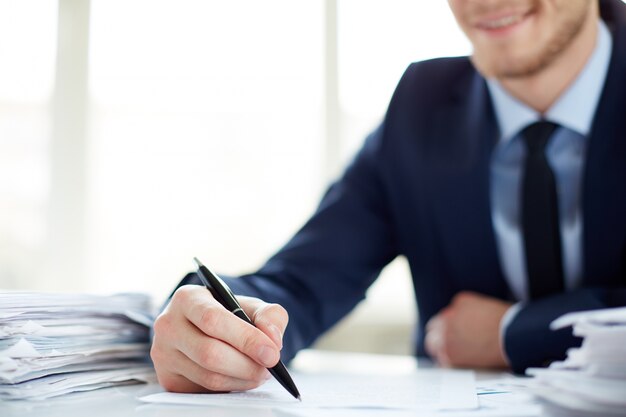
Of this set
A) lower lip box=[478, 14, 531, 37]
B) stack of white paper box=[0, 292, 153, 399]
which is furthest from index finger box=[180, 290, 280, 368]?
lower lip box=[478, 14, 531, 37]

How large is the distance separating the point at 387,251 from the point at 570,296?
495 mm

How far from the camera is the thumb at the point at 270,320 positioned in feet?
2.43

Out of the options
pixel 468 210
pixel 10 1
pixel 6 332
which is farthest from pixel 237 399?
pixel 10 1

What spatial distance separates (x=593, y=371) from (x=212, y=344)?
38 centimetres

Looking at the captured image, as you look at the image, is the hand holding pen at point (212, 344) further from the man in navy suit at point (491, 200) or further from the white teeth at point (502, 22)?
the white teeth at point (502, 22)

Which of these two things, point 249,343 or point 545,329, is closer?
point 249,343

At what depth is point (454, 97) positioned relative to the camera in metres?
1.46

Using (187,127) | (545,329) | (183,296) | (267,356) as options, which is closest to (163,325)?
(183,296)

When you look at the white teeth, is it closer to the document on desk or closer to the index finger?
the document on desk

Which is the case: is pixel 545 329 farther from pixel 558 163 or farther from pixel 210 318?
pixel 210 318

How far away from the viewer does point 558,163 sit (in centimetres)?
129

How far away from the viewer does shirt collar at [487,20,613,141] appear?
4.19 feet

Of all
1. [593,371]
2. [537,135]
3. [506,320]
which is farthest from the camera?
[537,135]

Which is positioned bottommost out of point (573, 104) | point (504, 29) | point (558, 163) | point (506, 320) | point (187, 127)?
point (187, 127)
